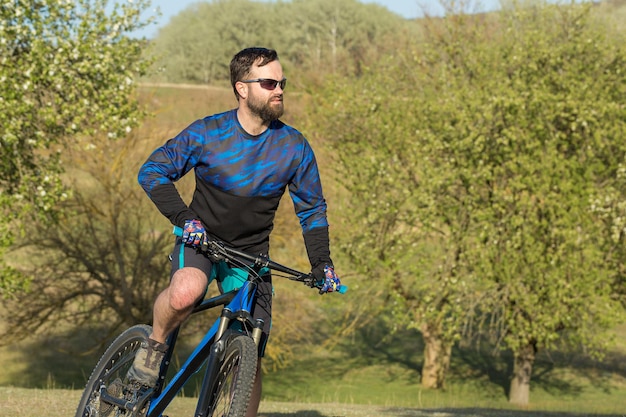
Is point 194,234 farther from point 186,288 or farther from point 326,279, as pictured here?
point 326,279

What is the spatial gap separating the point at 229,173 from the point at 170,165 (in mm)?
336

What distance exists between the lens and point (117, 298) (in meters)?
26.1

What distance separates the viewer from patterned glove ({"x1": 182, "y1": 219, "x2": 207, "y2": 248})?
433 cm

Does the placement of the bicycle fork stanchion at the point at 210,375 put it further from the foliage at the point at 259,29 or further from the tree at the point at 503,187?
the foliage at the point at 259,29

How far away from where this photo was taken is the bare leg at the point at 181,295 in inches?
178

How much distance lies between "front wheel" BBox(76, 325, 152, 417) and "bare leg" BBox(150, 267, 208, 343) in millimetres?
534

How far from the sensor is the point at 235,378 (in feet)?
13.8

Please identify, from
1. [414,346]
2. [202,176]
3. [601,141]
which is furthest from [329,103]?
[202,176]

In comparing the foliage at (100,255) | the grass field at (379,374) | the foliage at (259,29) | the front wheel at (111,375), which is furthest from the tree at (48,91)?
the foliage at (259,29)

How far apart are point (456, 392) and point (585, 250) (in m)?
9.53

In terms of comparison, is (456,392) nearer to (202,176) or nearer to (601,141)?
(601,141)

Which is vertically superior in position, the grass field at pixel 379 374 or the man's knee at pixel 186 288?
the man's knee at pixel 186 288

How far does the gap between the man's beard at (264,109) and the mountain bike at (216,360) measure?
2.57ft

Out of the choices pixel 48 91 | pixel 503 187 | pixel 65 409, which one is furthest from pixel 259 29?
pixel 65 409
